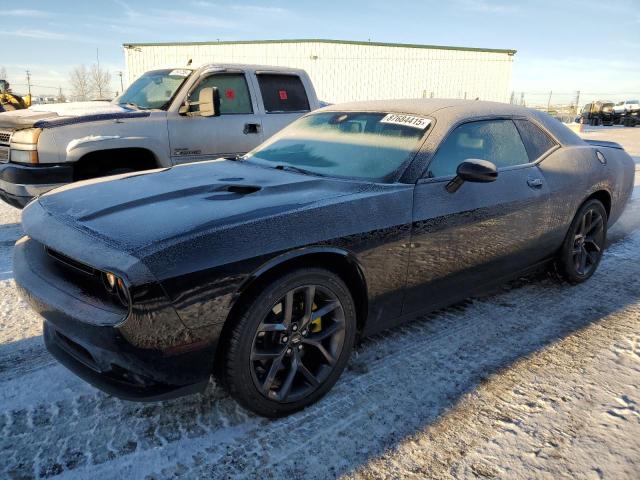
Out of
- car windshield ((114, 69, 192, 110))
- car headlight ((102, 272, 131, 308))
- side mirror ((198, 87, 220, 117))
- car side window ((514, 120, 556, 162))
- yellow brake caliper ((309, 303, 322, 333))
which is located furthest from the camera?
car windshield ((114, 69, 192, 110))

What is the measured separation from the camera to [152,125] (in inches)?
201

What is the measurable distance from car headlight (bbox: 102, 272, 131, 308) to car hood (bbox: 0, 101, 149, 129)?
3.31 m

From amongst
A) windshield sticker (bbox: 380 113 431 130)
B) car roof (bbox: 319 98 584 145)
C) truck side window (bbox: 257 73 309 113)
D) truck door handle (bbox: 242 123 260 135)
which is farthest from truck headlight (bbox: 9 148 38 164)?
windshield sticker (bbox: 380 113 431 130)

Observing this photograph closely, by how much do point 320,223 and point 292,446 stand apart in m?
1.00

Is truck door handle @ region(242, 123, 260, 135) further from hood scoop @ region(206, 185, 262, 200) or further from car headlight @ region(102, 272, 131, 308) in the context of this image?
car headlight @ region(102, 272, 131, 308)

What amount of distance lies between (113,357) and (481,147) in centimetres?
253

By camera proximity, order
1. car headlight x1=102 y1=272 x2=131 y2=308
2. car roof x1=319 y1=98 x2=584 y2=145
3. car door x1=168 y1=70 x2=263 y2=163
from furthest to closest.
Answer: car door x1=168 y1=70 x2=263 y2=163, car roof x1=319 y1=98 x2=584 y2=145, car headlight x1=102 y1=272 x2=131 y2=308

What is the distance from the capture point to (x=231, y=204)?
2.30 metres

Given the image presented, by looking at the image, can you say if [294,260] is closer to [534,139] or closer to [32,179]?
[534,139]

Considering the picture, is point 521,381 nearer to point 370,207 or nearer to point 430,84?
point 370,207

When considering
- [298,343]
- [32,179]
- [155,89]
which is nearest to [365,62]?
[155,89]

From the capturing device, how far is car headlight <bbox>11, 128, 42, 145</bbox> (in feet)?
14.7

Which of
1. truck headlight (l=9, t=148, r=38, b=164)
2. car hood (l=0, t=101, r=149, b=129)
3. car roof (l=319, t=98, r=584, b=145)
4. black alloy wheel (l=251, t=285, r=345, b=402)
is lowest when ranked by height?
black alloy wheel (l=251, t=285, r=345, b=402)

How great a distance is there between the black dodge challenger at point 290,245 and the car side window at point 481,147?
1 centimetres
